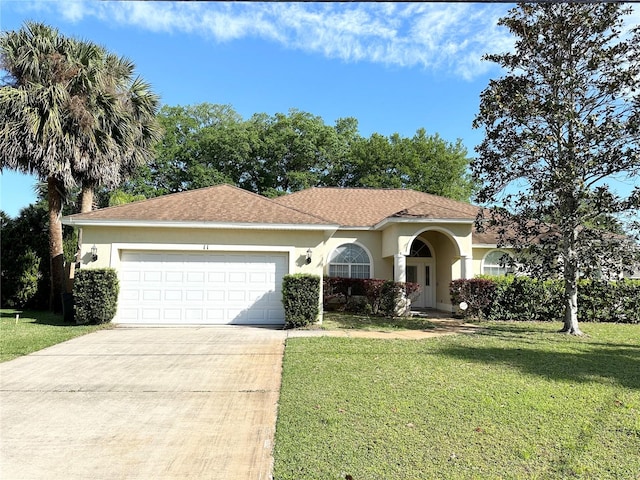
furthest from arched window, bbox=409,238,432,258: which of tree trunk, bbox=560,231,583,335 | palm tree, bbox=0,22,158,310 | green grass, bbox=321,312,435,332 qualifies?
→ palm tree, bbox=0,22,158,310

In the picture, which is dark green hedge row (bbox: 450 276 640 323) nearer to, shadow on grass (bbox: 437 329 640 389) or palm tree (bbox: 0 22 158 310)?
shadow on grass (bbox: 437 329 640 389)

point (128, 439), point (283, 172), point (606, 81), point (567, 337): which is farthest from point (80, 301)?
point (283, 172)

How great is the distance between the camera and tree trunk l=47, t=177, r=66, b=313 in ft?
49.4

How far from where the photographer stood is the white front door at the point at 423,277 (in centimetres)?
1894

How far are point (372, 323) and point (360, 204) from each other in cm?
830

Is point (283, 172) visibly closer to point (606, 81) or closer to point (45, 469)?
point (606, 81)

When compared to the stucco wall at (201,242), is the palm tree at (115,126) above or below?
above

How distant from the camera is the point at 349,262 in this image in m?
18.0

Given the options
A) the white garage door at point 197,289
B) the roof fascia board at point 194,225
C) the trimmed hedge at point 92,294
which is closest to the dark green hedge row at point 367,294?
the roof fascia board at point 194,225

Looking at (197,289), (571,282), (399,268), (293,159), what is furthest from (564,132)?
(293,159)

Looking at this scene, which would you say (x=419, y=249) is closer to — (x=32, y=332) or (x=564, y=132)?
(x=564, y=132)

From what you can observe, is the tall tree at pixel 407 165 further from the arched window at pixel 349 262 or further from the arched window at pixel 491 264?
the arched window at pixel 349 262

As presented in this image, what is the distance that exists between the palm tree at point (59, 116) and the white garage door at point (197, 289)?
446cm

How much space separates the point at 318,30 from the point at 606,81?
9.77 meters
